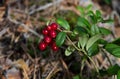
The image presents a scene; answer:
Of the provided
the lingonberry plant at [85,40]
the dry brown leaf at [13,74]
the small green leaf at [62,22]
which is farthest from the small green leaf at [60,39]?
the dry brown leaf at [13,74]

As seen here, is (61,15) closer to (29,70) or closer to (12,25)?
(12,25)

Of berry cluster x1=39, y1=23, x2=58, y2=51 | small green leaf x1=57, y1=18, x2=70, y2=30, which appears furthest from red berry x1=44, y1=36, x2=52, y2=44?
small green leaf x1=57, y1=18, x2=70, y2=30

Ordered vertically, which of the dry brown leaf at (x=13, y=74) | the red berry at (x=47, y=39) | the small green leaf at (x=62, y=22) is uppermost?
the small green leaf at (x=62, y=22)

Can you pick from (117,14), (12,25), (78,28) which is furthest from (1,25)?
(117,14)

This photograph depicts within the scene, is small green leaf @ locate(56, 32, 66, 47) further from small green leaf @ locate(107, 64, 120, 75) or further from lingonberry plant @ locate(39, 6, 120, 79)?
small green leaf @ locate(107, 64, 120, 75)

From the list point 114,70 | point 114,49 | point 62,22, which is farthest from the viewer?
point 62,22

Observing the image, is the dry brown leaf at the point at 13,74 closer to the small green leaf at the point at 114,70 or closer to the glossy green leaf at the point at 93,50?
the glossy green leaf at the point at 93,50

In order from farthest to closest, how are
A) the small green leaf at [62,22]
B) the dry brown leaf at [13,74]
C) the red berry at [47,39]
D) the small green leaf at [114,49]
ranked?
the dry brown leaf at [13,74] → the small green leaf at [62,22] → the red berry at [47,39] → the small green leaf at [114,49]

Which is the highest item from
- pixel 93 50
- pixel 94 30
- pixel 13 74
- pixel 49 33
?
pixel 49 33

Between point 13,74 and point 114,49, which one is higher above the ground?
point 114,49

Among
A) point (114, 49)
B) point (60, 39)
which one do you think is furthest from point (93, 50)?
point (60, 39)

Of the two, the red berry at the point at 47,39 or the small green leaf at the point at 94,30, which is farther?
the small green leaf at the point at 94,30

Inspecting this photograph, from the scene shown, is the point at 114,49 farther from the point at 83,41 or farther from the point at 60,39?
the point at 60,39
